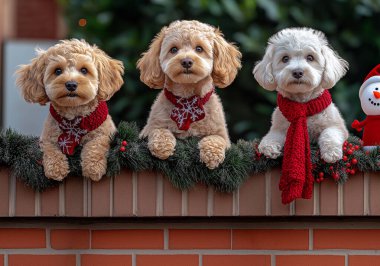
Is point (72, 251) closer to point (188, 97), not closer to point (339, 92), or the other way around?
point (188, 97)

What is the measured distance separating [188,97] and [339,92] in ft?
7.74

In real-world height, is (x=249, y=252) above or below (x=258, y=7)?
below

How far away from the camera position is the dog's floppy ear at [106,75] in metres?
2.58

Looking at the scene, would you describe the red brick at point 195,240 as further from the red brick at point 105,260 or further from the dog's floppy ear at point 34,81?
the dog's floppy ear at point 34,81

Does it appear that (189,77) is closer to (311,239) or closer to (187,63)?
(187,63)

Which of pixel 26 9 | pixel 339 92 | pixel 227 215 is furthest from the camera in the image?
pixel 26 9

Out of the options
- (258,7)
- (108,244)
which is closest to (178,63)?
(108,244)

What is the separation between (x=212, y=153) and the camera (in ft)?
8.15

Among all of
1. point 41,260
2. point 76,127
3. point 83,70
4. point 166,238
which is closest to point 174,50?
point 83,70

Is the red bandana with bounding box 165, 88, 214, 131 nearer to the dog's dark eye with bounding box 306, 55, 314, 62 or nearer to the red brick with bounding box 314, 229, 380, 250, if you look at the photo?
the dog's dark eye with bounding box 306, 55, 314, 62

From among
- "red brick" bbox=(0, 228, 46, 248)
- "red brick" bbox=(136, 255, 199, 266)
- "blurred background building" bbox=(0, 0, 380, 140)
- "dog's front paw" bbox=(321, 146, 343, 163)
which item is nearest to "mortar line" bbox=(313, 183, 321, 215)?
"dog's front paw" bbox=(321, 146, 343, 163)

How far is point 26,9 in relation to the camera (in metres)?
9.02

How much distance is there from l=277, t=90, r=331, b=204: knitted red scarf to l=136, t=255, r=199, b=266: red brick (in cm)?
38

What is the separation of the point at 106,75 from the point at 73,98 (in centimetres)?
16
